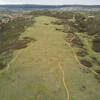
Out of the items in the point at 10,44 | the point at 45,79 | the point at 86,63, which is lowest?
the point at 10,44

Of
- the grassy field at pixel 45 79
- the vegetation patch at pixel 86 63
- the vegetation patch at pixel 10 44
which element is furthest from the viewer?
the vegetation patch at pixel 10 44

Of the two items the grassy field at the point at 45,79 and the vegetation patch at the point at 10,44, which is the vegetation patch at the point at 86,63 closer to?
the grassy field at the point at 45,79

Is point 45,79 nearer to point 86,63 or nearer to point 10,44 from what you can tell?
point 86,63

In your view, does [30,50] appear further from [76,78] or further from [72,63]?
[76,78]

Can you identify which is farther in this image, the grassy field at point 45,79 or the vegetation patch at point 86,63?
the vegetation patch at point 86,63

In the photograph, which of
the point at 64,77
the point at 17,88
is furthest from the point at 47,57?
the point at 17,88

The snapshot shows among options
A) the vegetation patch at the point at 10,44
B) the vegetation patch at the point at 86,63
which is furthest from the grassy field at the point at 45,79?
the vegetation patch at the point at 10,44

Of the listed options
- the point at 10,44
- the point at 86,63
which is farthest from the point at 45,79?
the point at 10,44

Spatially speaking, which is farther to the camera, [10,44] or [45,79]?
[10,44]

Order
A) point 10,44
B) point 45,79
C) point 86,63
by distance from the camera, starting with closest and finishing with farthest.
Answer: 1. point 45,79
2. point 86,63
3. point 10,44
